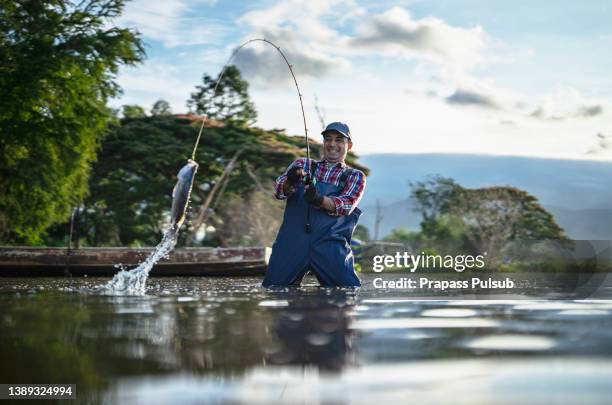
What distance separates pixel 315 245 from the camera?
300 inches

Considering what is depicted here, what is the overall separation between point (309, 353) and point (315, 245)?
4268 millimetres

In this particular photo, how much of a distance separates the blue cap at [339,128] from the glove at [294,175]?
1.85 ft

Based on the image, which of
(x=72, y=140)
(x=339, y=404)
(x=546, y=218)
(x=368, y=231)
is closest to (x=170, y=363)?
(x=339, y=404)

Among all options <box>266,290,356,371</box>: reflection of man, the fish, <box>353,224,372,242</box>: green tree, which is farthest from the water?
<box>353,224,372,242</box>: green tree

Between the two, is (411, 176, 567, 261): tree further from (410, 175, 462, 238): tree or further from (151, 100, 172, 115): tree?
(151, 100, 172, 115): tree

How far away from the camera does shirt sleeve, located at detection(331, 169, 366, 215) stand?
7504 mm

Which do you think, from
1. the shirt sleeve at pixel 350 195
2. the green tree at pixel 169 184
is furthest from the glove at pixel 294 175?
the green tree at pixel 169 184

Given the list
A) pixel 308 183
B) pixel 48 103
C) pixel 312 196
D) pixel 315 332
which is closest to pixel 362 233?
pixel 48 103

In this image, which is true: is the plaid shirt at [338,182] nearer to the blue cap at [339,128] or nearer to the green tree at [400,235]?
the blue cap at [339,128]

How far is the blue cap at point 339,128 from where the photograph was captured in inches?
303

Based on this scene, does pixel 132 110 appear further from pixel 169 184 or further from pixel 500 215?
pixel 500 215

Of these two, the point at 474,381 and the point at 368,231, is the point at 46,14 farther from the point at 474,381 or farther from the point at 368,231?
the point at 474,381

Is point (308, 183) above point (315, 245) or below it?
above

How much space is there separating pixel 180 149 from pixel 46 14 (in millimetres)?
7466
